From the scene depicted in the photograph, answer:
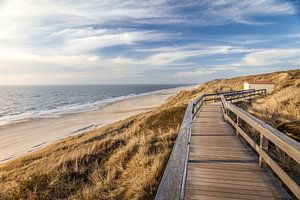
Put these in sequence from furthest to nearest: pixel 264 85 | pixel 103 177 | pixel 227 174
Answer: pixel 264 85 → pixel 103 177 → pixel 227 174

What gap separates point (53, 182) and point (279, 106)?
9.55 metres

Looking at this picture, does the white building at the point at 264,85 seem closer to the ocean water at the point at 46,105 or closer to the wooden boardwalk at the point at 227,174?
the wooden boardwalk at the point at 227,174

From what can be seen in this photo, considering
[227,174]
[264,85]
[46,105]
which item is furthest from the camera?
[46,105]

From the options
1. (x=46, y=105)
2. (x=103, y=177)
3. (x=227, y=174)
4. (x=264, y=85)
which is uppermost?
(x=264, y=85)

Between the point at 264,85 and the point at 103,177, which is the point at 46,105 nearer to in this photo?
the point at 264,85

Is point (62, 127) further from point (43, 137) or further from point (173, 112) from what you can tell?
point (173, 112)

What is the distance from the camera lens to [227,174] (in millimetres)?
4559

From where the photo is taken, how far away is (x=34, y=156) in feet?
48.2

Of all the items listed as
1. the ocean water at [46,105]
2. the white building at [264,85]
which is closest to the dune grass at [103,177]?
the white building at [264,85]

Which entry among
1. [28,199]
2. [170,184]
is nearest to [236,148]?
[170,184]

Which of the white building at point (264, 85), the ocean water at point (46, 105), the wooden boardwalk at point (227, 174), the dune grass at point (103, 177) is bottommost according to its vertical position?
the ocean water at point (46, 105)

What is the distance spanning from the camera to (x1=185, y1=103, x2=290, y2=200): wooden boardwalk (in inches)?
148

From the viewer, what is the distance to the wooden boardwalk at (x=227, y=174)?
12.3 feet

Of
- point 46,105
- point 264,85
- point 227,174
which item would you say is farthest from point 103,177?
point 46,105
